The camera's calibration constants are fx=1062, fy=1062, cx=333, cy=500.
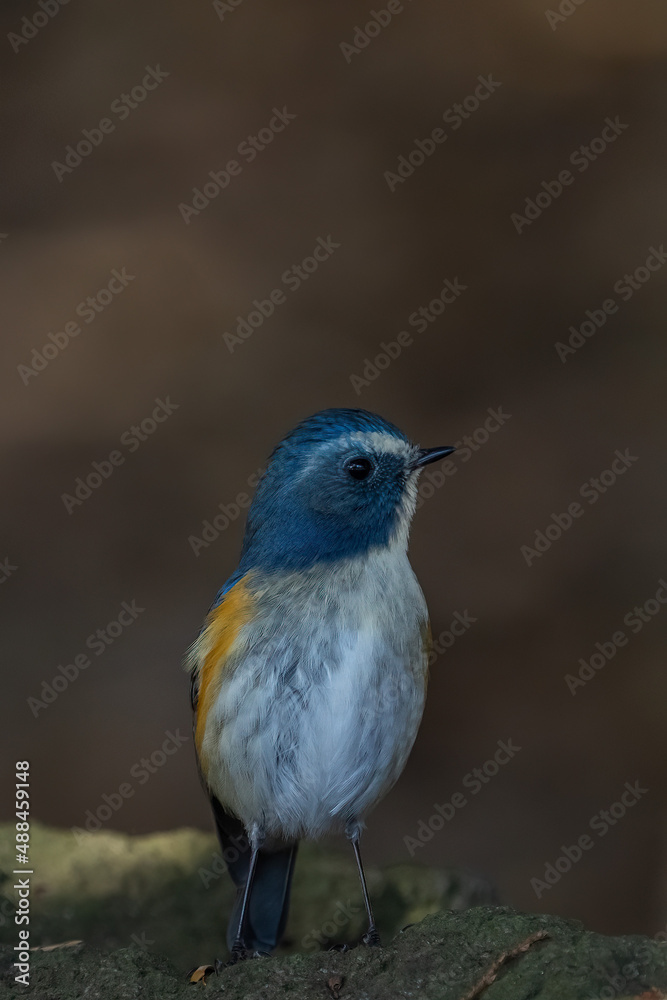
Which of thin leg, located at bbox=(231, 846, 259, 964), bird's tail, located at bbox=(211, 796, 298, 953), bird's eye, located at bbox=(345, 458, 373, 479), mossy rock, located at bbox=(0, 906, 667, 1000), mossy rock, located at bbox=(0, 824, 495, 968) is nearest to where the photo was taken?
mossy rock, located at bbox=(0, 906, 667, 1000)

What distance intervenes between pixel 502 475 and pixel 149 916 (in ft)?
8.38

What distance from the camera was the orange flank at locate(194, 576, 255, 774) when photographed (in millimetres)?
2562

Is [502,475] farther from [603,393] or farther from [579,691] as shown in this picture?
[579,691]

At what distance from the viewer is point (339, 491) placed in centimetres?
258
